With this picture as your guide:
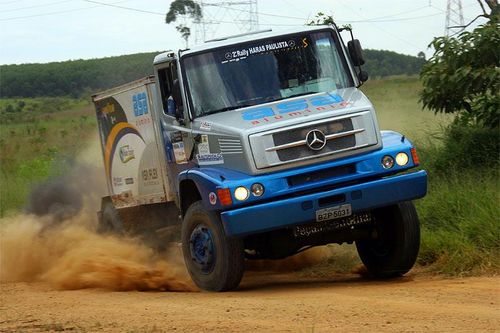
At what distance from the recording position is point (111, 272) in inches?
403

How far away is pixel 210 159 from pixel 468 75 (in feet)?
17.8

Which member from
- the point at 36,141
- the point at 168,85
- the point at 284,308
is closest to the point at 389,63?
the point at 36,141

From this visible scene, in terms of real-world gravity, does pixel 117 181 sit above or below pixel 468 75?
below

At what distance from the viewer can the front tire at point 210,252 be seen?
8.79 meters

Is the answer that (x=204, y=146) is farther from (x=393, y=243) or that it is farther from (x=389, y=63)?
(x=389, y=63)

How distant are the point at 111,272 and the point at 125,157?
1916 millimetres

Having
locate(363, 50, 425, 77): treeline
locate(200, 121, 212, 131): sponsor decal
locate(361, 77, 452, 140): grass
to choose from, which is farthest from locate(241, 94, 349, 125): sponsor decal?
locate(363, 50, 425, 77): treeline

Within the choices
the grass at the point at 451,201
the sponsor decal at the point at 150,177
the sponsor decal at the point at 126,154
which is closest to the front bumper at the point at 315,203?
the grass at the point at 451,201

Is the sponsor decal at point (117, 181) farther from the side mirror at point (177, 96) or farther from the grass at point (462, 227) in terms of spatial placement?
the grass at point (462, 227)

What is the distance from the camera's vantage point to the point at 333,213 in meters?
8.53

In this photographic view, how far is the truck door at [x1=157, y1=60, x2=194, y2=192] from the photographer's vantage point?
952 centimetres

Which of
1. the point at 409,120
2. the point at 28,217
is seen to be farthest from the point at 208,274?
the point at 409,120

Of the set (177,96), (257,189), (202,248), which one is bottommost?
(202,248)

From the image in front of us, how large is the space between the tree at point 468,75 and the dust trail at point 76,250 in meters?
4.95
